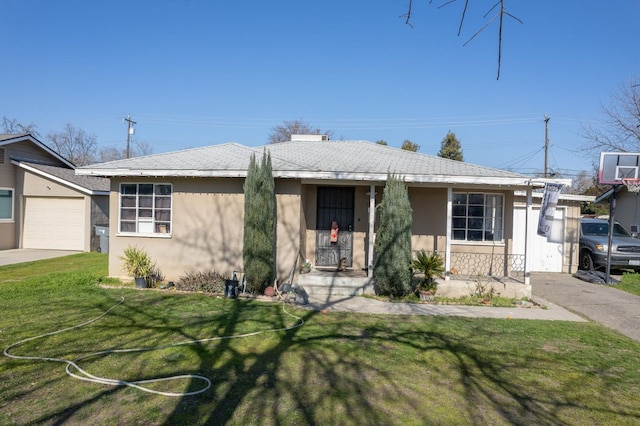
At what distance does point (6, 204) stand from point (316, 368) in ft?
58.7

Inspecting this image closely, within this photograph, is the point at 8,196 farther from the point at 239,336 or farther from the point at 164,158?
the point at 239,336

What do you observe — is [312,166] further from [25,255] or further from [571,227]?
[25,255]

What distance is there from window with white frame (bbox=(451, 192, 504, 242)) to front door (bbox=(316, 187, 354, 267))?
112 inches

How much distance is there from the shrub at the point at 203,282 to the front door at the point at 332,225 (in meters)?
2.67

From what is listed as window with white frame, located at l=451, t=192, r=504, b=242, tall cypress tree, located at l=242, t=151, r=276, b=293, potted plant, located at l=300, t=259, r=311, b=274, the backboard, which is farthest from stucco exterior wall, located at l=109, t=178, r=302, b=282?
the backboard

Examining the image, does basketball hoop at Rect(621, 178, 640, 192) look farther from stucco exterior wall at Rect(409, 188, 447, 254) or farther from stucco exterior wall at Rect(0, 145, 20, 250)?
stucco exterior wall at Rect(0, 145, 20, 250)

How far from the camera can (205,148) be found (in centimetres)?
1242

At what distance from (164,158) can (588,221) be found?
1472 centimetres

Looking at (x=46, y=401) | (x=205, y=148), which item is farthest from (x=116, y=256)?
(x=46, y=401)

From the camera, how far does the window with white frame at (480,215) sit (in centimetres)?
1155

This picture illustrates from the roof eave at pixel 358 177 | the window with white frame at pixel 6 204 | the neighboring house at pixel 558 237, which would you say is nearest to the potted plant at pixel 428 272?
the roof eave at pixel 358 177

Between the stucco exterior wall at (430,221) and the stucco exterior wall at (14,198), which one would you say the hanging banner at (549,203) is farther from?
the stucco exterior wall at (14,198)

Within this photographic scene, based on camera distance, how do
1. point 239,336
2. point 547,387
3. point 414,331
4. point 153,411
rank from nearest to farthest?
point 153,411 → point 547,387 → point 239,336 → point 414,331

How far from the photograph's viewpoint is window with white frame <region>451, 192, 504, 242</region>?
1155 centimetres
